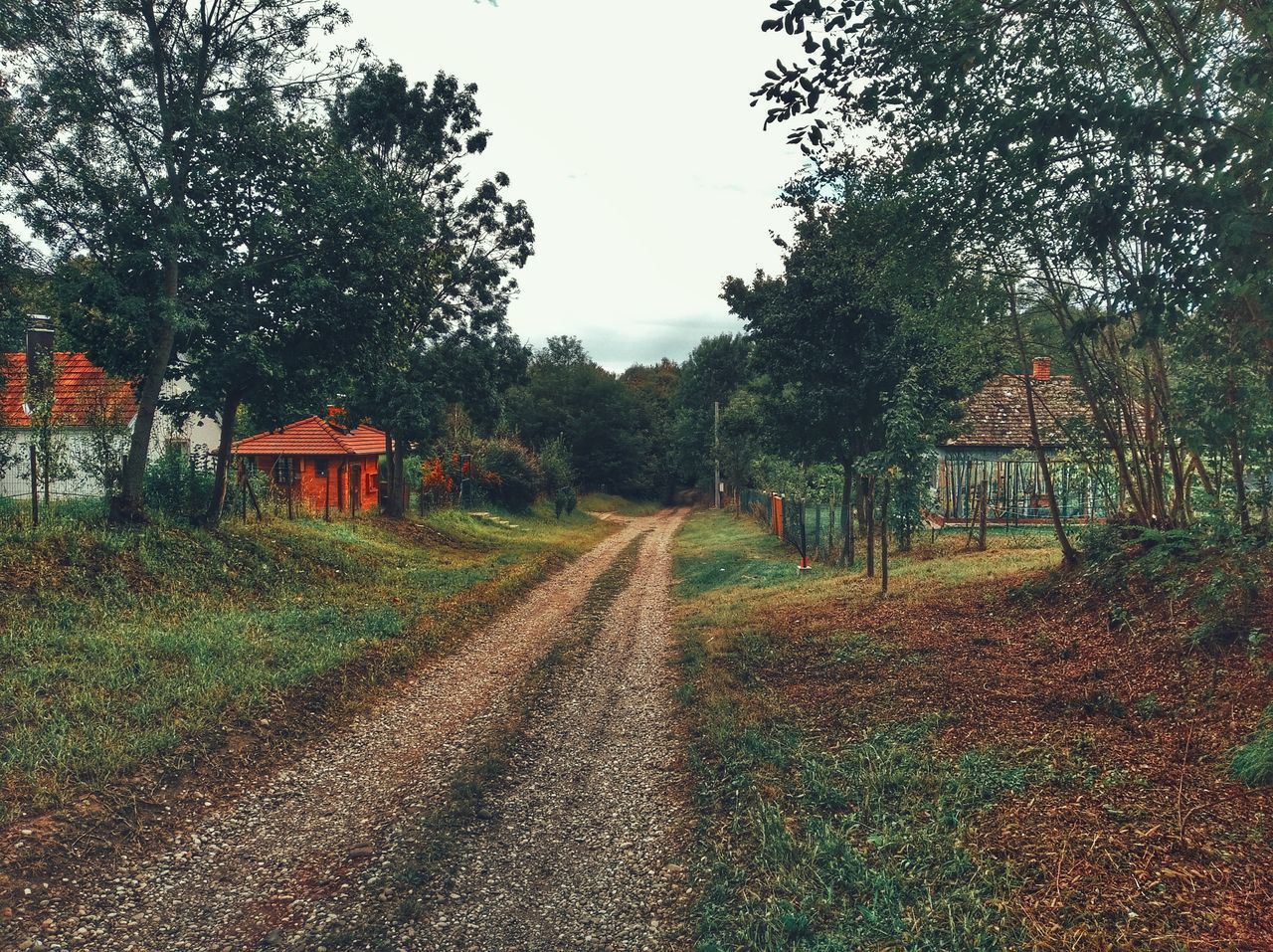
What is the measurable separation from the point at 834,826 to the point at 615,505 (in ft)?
179

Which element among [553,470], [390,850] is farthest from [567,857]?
[553,470]

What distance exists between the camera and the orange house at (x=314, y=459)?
2636 centimetres

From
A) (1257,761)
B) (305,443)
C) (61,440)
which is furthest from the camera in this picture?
(305,443)

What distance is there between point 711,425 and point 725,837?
59.7 metres

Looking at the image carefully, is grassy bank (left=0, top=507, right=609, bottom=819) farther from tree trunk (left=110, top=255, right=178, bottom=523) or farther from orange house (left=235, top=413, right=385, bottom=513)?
orange house (left=235, top=413, right=385, bottom=513)

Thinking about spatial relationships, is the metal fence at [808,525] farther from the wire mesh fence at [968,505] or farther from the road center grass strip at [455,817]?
the road center grass strip at [455,817]

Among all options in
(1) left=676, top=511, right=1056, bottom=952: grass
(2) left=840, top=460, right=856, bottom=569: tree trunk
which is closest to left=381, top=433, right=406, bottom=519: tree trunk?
(2) left=840, top=460, right=856, bottom=569: tree trunk

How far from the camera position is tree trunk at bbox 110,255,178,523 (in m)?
13.2

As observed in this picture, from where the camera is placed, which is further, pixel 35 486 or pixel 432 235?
pixel 432 235

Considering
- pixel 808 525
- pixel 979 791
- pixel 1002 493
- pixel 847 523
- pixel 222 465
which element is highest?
pixel 222 465

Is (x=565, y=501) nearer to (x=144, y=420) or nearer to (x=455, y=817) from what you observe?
(x=144, y=420)

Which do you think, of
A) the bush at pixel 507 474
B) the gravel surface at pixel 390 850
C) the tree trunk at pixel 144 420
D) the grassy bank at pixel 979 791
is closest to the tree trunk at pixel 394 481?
the bush at pixel 507 474

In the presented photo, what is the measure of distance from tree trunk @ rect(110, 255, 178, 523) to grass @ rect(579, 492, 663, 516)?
38.3 meters

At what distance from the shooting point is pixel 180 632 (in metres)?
9.38
